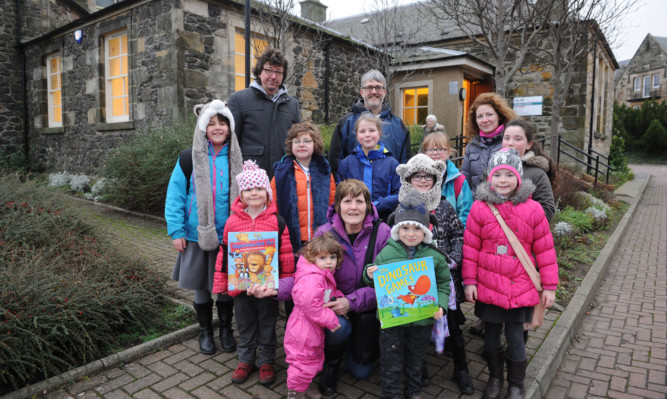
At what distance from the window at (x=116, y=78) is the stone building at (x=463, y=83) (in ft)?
22.8

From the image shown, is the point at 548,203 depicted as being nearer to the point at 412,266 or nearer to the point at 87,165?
the point at 412,266

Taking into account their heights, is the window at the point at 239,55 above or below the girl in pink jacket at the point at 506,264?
above

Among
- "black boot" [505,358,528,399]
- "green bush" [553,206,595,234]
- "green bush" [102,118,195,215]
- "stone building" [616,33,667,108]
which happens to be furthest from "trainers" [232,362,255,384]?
"stone building" [616,33,667,108]

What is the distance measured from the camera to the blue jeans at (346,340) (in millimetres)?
2856

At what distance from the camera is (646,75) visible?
42562mm

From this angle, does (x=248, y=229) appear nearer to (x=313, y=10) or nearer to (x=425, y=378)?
(x=425, y=378)

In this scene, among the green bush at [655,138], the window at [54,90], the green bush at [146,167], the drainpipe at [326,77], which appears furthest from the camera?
the green bush at [655,138]

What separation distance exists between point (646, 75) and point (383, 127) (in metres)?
50.7

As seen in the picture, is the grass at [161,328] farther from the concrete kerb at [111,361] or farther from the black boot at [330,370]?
the black boot at [330,370]

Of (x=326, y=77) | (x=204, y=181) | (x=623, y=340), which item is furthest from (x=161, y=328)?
(x=326, y=77)

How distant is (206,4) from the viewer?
31.0ft

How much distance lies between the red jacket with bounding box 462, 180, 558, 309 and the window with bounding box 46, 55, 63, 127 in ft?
46.1

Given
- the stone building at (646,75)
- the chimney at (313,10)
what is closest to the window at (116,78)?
the chimney at (313,10)

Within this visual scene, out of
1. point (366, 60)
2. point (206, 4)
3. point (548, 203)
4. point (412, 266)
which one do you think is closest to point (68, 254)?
point (412, 266)
